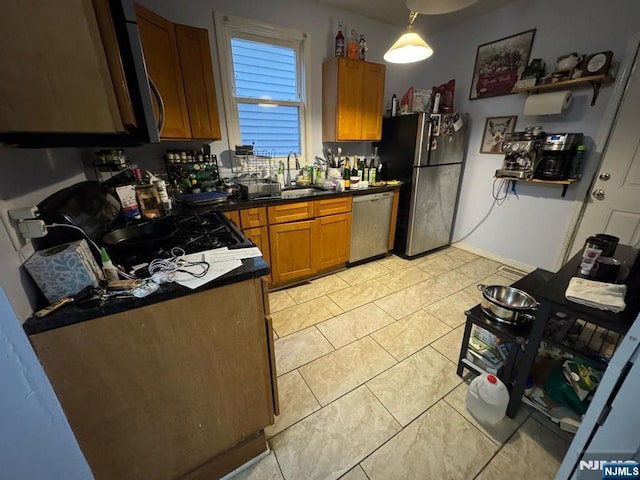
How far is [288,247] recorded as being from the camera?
236 centimetres

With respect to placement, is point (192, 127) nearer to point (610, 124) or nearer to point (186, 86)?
point (186, 86)

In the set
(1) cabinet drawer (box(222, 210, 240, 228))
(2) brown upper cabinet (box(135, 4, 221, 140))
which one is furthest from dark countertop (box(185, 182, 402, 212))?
(2) brown upper cabinet (box(135, 4, 221, 140))

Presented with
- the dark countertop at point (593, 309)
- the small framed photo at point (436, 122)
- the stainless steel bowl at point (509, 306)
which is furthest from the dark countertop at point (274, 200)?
the dark countertop at point (593, 309)

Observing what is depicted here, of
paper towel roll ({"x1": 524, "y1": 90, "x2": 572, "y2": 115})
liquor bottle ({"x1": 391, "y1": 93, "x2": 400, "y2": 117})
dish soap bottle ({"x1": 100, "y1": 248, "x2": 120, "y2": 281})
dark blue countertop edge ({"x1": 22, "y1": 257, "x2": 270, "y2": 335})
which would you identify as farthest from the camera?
liquor bottle ({"x1": 391, "y1": 93, "x2": 400, "y2": 117})

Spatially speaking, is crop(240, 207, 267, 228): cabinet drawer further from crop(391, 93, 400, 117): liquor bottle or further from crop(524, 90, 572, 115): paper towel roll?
crop(524, 90, 572, 115): paper towel roll

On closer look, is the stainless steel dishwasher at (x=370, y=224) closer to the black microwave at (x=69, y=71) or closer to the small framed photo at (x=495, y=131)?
the small framed photo at (x=495, y=131)

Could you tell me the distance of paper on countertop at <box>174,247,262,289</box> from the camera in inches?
32.6

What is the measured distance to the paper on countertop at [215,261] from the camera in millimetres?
828

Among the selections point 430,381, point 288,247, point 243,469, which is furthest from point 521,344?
point 288,247

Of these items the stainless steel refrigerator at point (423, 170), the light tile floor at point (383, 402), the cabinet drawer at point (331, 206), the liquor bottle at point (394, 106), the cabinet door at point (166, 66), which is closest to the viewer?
the light tile floor at point (383, 402)

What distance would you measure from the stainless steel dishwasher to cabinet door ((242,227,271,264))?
95 cm

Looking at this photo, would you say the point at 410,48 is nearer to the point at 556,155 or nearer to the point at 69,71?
the point at 556,155

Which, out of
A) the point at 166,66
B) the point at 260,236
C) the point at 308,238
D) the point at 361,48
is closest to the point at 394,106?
the point at 361,48

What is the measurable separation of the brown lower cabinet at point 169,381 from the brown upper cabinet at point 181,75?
5.32 ft
